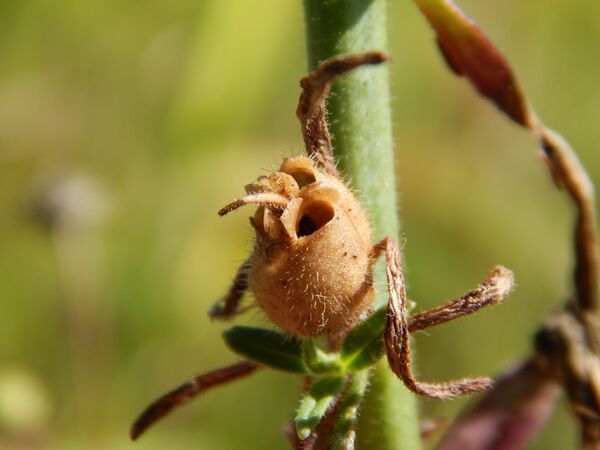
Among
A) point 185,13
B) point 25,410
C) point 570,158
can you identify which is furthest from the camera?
point 185,13

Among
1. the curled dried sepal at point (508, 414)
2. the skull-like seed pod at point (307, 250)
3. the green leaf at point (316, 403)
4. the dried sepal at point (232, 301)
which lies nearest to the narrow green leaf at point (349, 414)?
the green leaf at point (316, 403)

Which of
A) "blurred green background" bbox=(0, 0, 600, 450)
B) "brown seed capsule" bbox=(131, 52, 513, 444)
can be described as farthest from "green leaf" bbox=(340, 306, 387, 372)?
"blurred green background" bbox=(0, 0, 600, 450)

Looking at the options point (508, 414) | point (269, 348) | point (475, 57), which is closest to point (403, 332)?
point (269, 348)

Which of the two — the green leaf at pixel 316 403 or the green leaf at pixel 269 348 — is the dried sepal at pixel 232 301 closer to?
the green leaf at pixel 269 348

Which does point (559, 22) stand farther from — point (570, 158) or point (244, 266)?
point (244, 266)

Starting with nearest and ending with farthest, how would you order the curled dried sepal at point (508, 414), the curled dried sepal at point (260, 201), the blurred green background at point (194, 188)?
the curled dried sepal at point (260, 201)
the curled dried sepal at point (508, 414)
the blurred green background at point (194, 188)

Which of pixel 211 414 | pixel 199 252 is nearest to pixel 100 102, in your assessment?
pixel 199 252
